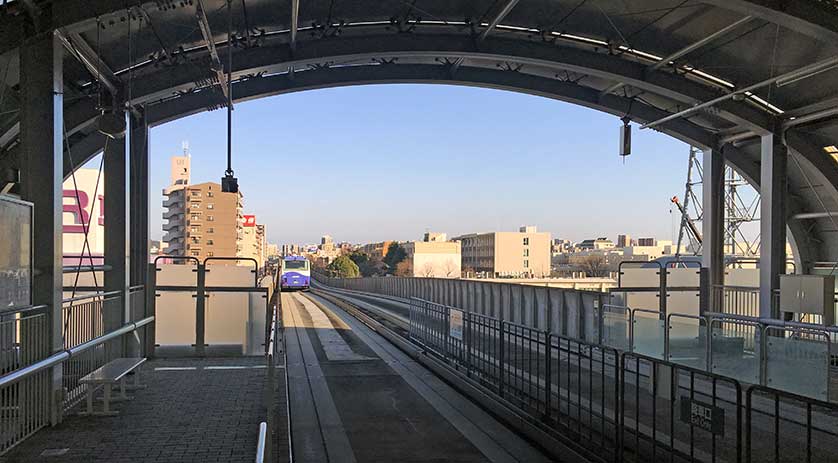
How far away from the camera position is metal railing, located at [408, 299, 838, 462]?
15.9 ft

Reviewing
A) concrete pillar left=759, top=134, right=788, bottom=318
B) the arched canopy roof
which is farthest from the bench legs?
concrete pillar left=759, top=134, right=788, bottom=318

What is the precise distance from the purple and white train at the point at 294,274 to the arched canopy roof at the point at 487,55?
4076 centimetres

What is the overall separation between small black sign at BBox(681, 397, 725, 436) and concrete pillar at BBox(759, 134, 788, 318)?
14008 millimetres

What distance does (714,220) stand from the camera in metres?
20.0

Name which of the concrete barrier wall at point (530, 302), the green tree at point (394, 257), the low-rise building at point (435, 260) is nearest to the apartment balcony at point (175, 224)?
the green tree at point (394, 257)

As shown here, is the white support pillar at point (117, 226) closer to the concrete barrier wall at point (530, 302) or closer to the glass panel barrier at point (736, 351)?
the concrete barrier wall at point (530, 302)

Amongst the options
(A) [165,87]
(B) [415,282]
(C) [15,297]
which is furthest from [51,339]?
(B) [415,282]

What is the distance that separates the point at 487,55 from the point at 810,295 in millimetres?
8854

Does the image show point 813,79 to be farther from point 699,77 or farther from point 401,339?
point 401,339

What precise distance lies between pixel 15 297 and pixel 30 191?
55.1 inches

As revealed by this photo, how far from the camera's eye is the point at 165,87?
12.9 m

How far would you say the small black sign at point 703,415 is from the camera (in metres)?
4.61

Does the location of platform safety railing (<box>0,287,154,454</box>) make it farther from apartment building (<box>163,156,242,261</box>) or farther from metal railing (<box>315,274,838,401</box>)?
apartment building (<box>163,156,242,261</box>)

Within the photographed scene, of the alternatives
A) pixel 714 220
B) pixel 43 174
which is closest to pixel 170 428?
pixel 43 174
